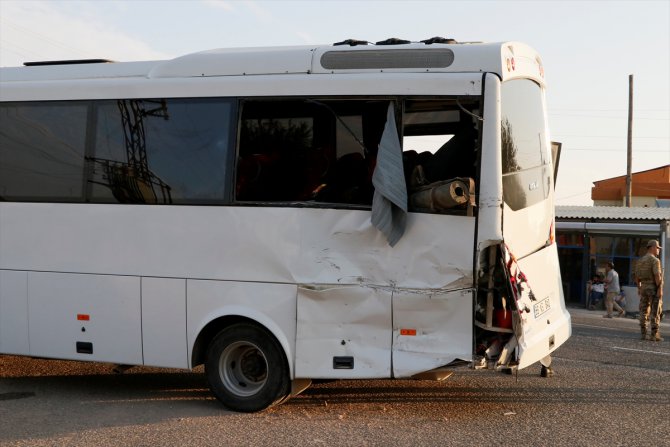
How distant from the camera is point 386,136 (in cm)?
754

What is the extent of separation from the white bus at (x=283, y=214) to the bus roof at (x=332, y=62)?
0.07 feet

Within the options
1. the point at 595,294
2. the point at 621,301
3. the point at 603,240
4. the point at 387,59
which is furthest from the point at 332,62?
the point at 603,240

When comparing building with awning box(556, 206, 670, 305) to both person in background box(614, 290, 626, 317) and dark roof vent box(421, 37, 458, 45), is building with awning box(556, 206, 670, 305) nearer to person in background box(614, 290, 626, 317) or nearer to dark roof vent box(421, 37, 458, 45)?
person in background box(614, 290, 626, 317)

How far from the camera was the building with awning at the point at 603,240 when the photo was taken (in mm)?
30984

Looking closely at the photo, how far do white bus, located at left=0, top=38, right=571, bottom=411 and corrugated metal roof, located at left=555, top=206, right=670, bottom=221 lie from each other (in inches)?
957

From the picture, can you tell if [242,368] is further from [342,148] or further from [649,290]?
[649,290]

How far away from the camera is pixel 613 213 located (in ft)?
107

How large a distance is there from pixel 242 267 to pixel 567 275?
27.4m

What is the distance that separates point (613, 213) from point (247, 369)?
1071 inches

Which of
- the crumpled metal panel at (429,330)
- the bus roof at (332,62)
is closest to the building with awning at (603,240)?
the bus roof at (332,62)

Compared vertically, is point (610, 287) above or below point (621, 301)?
above

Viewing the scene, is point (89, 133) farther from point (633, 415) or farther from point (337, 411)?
point (633, 415)

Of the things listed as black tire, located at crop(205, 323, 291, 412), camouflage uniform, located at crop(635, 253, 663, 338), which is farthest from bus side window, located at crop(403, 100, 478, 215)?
camouflage uniform, located at crop(635, 253, 663, 338)

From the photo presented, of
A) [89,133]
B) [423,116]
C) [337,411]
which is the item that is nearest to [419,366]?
[337,411]
